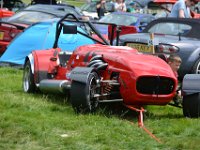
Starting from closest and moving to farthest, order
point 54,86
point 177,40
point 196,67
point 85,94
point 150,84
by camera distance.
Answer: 1. point 85,94
2. point 150,84
3. point 54,86
4. point 196,67
5. point 177,40

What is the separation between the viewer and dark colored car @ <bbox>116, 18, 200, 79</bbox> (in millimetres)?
10258

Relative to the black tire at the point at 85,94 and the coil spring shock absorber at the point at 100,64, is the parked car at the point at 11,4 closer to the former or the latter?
the coil spring shock absorber at the point at 100,64

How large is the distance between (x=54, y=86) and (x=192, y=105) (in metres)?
1.97

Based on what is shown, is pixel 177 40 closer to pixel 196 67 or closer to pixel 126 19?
pixel 196 67


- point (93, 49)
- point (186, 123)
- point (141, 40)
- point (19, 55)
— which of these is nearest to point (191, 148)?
point (186, 123)

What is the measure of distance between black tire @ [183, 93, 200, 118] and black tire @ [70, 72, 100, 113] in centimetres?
108

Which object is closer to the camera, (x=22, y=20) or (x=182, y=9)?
(x=182, y=9)

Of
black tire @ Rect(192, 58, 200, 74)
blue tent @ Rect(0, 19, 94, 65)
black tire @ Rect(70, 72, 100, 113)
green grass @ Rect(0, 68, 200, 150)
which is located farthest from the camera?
blue tent @ Rect(0, 19, 94, 65)

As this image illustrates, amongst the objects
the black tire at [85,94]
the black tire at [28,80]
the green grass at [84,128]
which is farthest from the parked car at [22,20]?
the black tire at [85,94]

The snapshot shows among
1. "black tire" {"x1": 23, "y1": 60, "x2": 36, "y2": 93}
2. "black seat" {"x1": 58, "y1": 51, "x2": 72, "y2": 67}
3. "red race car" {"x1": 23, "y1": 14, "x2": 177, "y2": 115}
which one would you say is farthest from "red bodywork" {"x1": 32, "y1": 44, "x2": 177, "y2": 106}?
"black tire" {"x1": 23, "y1": 60, "x2": 36, "y2": 93}

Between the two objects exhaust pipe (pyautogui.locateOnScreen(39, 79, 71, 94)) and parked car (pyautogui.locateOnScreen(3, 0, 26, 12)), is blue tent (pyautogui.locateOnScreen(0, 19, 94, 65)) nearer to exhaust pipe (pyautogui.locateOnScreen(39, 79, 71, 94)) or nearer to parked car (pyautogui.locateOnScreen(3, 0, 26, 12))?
exhaust pipe (pyautogui.locateOnScreen(39, 79, 71, 94))

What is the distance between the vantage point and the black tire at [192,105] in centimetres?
677

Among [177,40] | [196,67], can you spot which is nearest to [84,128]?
[196,67]

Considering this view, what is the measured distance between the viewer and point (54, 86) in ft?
25.4
